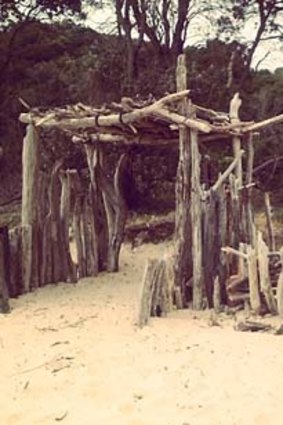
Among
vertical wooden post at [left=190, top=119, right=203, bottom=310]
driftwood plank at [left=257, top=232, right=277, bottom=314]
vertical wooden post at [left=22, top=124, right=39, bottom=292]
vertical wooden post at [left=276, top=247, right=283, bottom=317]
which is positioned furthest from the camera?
vertical wooden post at [left=22, top=124, right=39, bottom=292]

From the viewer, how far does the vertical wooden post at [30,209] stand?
28.0 feet

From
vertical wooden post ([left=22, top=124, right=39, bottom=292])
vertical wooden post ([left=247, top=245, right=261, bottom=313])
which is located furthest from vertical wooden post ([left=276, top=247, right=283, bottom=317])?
vertical wooden post ([left=22, top=124, right=39, bottom=292])

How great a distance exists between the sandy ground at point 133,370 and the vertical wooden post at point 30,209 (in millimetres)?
866

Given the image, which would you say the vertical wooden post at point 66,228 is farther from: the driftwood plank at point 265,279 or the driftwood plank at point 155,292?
the driftwood plank at point 265,279

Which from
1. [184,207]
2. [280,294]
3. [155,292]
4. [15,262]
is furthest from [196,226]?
[15,262]

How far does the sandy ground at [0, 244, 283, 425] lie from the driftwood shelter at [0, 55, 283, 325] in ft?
1.26

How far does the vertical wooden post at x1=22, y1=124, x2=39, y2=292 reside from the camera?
8.54m

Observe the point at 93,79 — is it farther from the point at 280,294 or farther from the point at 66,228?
the point at 280,294

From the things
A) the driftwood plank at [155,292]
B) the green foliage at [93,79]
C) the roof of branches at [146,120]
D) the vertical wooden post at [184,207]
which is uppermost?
the green foliage at [93,79]

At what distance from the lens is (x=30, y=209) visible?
884 centimetres

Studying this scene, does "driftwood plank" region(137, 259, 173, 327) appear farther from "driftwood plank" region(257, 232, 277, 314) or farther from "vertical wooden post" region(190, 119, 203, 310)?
"driftwood plank" region(257, 232, 277, 314)

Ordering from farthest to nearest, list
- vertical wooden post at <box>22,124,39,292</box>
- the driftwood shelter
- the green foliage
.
Result: 1. the green foliage
2. vertical wooden post at <box>22,124,39,292</box>
3. the driftwood shelter

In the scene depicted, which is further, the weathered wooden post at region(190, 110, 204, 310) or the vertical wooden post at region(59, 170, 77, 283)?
the vertical wooden post at region(59, 170, 77, 283)

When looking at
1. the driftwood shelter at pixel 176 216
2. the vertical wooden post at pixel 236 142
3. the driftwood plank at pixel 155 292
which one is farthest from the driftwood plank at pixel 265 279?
the vertical wooden post at pixel 236 142
